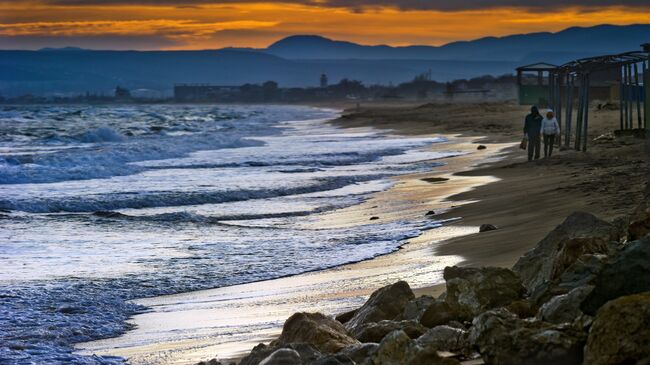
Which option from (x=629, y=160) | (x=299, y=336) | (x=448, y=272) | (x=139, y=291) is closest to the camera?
(x=299, y=336)

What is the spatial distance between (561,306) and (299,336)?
4.96ft

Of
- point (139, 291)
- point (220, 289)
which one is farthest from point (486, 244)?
point (139, 291)

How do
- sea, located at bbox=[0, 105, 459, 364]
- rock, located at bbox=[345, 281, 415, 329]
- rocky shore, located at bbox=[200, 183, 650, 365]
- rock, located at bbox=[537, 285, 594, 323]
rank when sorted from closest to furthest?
rocky shore, located at bbox=[200, 183, 650, 365] < rock, located at bbox=[537, 285, 594, 323] < rock, located at bbox=[345, 281, 415, 329] < sea, located at bbox=[0, 105, 459, 364]

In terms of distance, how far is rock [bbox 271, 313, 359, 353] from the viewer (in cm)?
597

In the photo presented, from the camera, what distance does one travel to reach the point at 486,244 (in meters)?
11.1

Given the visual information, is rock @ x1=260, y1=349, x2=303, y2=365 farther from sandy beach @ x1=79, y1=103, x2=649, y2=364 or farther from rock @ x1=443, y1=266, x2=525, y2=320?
sandy beach @ x1=79, y1=103, x2=649, y2=364

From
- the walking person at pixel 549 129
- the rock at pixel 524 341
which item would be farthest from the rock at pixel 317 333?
the walking person at pixel 549 129

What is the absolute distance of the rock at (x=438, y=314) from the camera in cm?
629

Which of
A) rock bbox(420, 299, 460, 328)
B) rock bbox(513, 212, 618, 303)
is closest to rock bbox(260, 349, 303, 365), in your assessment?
rock bbox(420, 299, 460, 328)

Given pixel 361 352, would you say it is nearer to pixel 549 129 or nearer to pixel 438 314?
pixel 438 314

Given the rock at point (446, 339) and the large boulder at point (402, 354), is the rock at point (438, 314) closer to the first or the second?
the rock at point (446, 339)

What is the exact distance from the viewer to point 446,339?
5492 millimetres

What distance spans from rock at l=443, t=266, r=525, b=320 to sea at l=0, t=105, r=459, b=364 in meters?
2.26

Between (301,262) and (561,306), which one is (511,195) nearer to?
(301,262)
